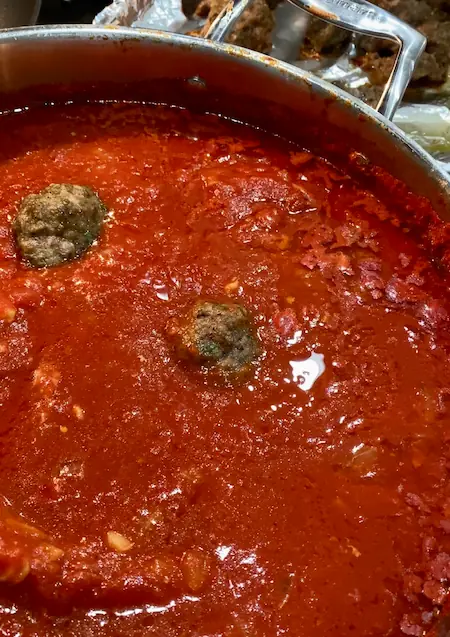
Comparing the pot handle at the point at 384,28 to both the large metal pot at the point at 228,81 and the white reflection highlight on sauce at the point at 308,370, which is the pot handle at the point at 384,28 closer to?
the large metal pot at the point at 228,81

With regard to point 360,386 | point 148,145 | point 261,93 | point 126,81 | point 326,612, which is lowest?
point 326,612

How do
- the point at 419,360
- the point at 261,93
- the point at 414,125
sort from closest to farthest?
the point at 419,360
the point at 261,93
the point at 414,125

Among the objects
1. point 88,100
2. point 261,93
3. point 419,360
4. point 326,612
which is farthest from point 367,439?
point 88,100

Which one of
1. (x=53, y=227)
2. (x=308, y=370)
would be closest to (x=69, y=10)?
(x=53, y=227)

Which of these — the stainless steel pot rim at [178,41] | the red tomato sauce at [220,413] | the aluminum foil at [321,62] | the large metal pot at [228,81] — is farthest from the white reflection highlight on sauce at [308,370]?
the aluminum foil at [321,62]

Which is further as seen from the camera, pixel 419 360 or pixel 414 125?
pixel 414 125

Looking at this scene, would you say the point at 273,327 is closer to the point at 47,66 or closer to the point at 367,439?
the point at 367,439
